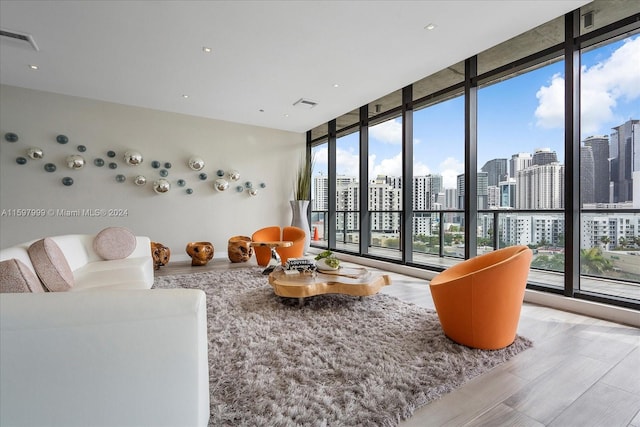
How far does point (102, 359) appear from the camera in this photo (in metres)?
1.04

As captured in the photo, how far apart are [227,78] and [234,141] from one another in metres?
2.21

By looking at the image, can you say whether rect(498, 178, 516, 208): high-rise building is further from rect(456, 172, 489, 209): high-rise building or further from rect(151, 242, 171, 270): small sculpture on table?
rect(151, 242, 171, 270): small sculpture on table

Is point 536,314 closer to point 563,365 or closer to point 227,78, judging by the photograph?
point 563,365

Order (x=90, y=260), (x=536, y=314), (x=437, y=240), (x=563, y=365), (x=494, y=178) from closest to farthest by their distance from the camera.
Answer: (x=563, y=365), (x=536, y=314), (x=90, y=260), (x=494, y=178), (x=437, y=240)

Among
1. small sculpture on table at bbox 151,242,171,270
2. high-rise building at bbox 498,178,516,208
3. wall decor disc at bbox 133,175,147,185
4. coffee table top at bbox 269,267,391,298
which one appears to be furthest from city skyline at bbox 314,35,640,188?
wall decor disc at bbox 133,175,147,185

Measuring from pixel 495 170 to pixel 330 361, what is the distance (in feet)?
12.5

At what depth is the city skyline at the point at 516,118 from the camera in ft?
10.6

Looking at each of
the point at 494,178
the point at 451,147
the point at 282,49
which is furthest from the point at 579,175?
the point at 282,49

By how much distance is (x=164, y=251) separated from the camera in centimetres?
512

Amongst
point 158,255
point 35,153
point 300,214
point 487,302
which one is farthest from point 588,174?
point 35,153

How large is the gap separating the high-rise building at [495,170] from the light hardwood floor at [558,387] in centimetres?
231

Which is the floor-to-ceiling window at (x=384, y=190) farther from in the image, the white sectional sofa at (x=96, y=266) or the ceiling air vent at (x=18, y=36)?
the ceiling air vent at (x=18, y=36)

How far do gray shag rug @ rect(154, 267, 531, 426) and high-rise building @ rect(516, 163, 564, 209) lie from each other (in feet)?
7.40

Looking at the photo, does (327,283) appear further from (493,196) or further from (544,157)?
(544,157)
